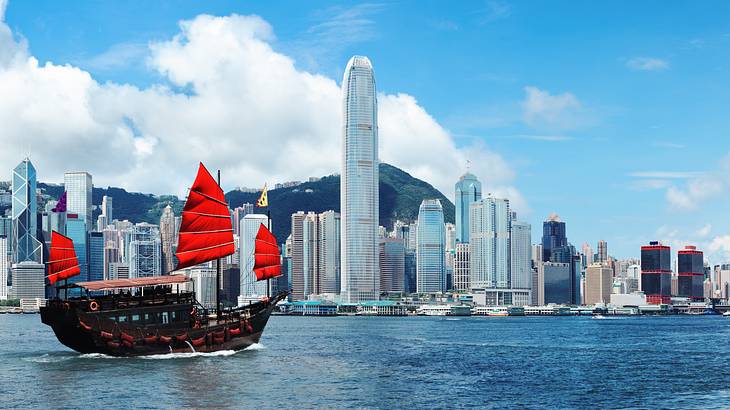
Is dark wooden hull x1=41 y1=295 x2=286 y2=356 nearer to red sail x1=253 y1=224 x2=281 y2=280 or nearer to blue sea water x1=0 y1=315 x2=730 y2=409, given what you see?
blue sea water x1=0 y1=315 x2=730 y2=409

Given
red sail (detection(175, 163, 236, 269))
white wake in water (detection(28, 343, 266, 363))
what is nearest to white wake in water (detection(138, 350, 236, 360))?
white wake in water (detection(28, 343, 266, 363))

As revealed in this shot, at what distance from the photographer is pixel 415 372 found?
65.9 metres

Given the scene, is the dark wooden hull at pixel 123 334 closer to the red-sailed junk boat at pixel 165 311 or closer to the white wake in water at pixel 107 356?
the red-sailed junk boat at pixel 165 311

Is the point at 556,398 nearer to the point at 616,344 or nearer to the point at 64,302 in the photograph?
the point at 64,302

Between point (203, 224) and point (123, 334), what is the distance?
12.1m

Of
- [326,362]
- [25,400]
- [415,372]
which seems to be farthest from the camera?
[326,362]

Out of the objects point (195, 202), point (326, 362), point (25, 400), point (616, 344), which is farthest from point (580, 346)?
point (25, 400)

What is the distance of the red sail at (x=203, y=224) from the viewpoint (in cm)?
7575

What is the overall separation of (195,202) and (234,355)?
1226 centimetres

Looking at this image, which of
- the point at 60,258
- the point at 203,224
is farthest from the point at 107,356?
the point at 60,258

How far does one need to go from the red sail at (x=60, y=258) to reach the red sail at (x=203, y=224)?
37.3ft

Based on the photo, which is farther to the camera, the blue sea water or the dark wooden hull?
the dark wooden hull

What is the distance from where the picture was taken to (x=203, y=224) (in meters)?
76.8

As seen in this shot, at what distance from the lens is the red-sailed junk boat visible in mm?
67812
